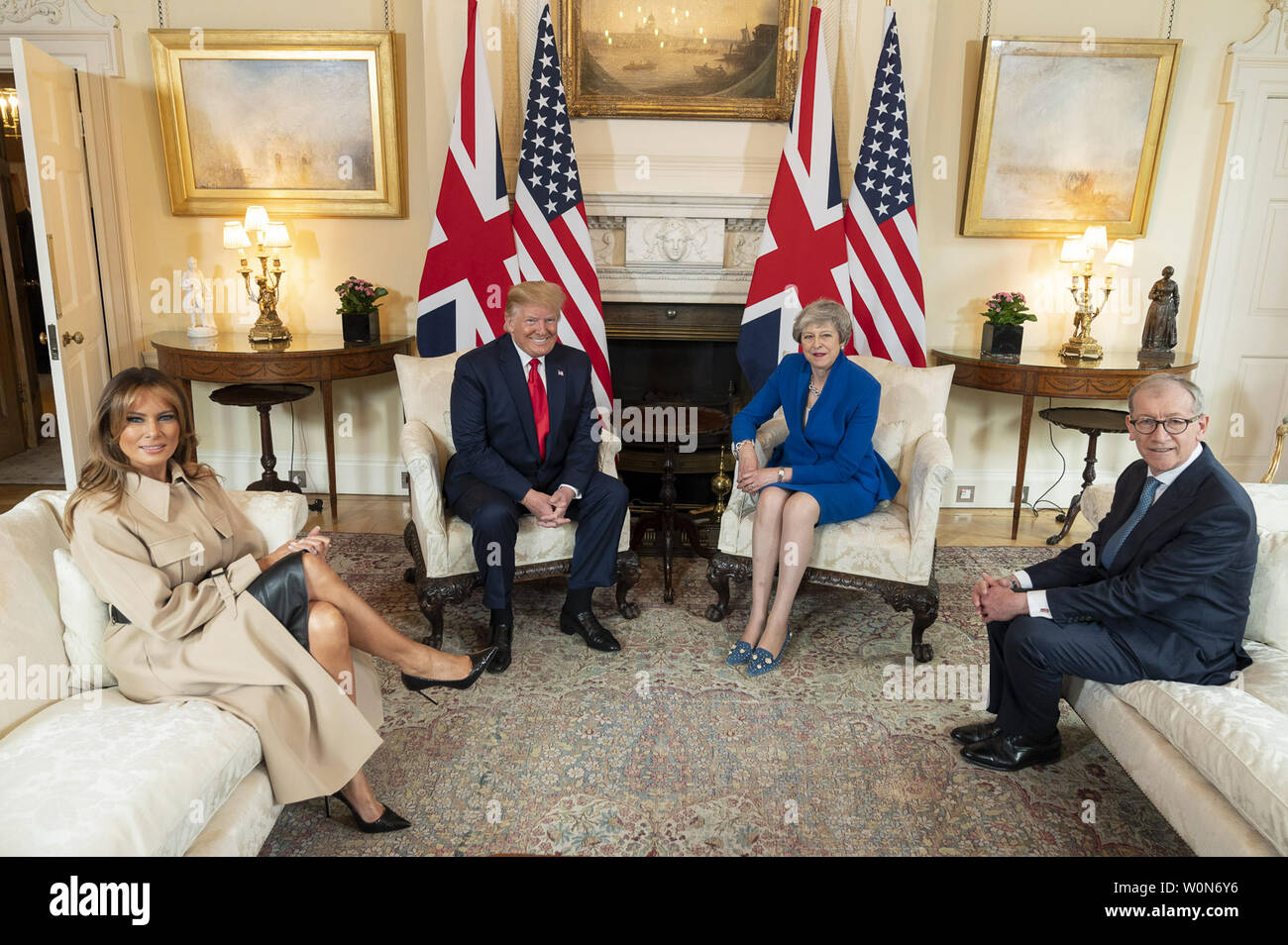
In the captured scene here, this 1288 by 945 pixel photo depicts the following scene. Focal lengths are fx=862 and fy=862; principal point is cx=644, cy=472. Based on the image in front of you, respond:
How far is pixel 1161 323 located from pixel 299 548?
14.7ft

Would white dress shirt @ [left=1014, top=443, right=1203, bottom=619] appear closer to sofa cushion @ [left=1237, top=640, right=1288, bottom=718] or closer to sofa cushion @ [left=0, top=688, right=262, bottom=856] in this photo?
sofa cushion @ [left=1237, top=640, right=1288, bottom=718]

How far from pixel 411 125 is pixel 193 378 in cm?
180

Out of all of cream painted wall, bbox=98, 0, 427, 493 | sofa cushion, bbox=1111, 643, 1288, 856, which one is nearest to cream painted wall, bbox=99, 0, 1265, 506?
cream painted wall, bbox=98, 0, 427, 493

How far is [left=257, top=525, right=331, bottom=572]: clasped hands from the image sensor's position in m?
2.28

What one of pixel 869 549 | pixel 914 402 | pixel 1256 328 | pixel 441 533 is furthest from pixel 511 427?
pixel 1256 328

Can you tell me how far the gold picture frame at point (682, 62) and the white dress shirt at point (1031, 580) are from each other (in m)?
2.99

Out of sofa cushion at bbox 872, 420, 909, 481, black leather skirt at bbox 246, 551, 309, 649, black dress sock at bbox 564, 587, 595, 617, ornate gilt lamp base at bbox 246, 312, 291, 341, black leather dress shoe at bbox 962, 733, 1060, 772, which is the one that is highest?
ornate gilt lamp base at bbox 246, 312, 291, 341

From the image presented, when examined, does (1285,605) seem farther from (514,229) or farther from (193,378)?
(193,378)

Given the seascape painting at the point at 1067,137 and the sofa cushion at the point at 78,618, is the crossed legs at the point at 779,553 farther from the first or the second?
the seascape painting at the point at 1067,137

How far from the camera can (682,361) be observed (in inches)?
198

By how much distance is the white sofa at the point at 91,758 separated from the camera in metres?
1.54

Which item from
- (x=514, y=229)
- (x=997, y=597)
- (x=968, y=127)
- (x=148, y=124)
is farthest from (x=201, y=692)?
(x=968, y=127)

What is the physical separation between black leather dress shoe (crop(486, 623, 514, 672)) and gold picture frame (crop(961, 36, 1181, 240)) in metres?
3.44

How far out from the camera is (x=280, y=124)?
15.5ft
